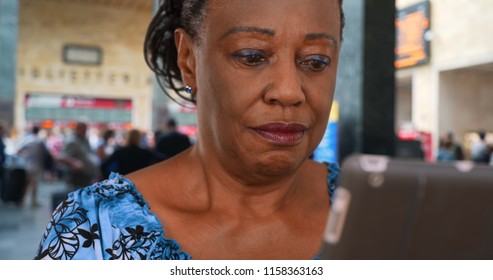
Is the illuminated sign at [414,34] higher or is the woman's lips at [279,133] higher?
the illuminated sign at [414,34]

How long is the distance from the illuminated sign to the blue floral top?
9.23m

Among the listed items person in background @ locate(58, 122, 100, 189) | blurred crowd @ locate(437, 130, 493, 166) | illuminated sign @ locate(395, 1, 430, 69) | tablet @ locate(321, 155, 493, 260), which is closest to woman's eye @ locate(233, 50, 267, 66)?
tablet @ locate(321, 155, 493, 260)

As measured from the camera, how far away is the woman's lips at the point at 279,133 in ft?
2.27

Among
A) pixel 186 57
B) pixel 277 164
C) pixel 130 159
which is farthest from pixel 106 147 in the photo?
pixel 277 164

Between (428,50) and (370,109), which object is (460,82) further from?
(370,109)

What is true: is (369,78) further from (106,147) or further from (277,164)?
(106,147)

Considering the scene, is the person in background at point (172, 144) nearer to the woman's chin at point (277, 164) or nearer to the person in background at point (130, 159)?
the person in background at point (130, 159)

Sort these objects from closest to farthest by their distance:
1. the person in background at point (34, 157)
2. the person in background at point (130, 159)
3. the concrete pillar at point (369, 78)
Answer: the person in background at point (130, 159) → the concrete pillar at point (369, 78) → the person in background at point (34, 157)

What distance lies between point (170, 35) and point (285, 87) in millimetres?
387

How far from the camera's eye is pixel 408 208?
1.06ft

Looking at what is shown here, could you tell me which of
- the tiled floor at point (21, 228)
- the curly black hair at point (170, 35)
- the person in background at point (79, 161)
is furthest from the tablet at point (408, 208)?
the person in background at point (79, 161)

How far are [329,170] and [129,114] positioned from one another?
1231cm

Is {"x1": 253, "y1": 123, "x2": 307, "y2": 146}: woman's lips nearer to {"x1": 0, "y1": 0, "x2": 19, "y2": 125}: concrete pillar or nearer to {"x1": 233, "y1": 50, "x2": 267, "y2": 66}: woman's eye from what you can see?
{"x1": 233, "y1": 50, "x2": 267, "y2": 66}: woman's eye

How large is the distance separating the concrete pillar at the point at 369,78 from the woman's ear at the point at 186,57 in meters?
2.56
